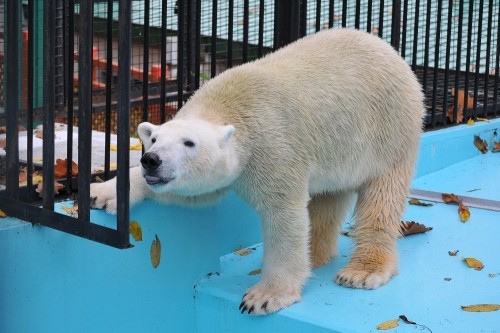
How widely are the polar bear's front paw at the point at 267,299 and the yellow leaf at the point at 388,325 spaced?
1.45 ft

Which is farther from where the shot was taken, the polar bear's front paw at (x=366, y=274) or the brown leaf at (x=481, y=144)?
the brown leaf at (x=481, y=144)

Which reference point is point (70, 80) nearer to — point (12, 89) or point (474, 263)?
point (12, 89)

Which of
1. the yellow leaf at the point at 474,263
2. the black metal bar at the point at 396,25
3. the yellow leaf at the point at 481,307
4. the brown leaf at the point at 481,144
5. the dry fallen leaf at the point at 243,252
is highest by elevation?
the black metal bar at the point at 396,25

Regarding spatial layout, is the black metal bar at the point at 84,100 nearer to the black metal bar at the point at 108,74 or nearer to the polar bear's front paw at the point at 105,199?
the polar bear's front paw at the point at 105,199

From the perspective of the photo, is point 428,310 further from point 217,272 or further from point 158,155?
point 158,155

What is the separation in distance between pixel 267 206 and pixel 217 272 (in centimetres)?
70

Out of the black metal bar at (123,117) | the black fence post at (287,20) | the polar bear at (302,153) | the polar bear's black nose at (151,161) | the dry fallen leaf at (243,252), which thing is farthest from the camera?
the black fence post at (287,20)

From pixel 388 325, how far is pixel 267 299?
550mm

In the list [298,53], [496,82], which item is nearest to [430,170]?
[496,82]

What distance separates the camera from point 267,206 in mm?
3918

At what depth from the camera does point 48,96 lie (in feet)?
12.3

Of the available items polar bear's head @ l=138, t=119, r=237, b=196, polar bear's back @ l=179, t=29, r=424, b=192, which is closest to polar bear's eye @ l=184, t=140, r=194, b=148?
polar bear's head @ l=138, t=119, r=237, b=196

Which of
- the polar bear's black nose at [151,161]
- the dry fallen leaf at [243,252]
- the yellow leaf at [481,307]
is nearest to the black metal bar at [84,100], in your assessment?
the polar bear's black nose at [151,161]

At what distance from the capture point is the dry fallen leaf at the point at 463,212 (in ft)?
17.4
